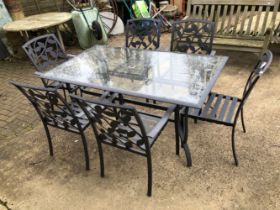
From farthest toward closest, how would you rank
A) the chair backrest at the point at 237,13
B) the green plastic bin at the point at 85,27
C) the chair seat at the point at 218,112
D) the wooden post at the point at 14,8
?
the green plastic bin at the point at 85,27
the wooden post at the point at 14,8
the chair backrest at the point at 237,13
the chair seat at the point at 218,112

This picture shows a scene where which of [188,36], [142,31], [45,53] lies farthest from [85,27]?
[188,36]

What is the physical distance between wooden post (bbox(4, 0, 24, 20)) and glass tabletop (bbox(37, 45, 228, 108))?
8.97 ft

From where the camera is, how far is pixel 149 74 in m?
2.21

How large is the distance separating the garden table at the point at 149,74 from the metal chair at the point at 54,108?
31cm

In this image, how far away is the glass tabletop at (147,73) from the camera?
1836 millimetres

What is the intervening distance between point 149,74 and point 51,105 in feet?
2.96

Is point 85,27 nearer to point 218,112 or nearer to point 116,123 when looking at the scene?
point 218,112

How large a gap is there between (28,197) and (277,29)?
3834 millimetres

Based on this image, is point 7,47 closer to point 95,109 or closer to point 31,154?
point 31,154

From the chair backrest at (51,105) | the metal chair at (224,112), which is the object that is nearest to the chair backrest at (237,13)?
the metal chair at (224,112)

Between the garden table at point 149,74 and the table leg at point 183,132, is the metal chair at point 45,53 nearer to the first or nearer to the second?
the garden table at point 149,74

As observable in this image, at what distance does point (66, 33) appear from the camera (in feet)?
17.5

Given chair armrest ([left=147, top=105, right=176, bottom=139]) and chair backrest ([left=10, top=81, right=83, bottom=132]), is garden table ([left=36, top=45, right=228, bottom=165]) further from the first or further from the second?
chair backrest ([left=10, top=81, right=83, bottom=132])

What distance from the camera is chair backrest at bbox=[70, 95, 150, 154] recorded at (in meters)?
1.46
